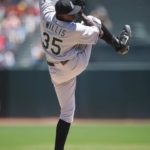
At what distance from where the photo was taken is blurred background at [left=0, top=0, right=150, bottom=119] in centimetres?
1192

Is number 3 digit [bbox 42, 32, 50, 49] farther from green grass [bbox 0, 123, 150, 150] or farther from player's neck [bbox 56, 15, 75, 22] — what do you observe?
green grass [bbox 0, 123, 150, 150]

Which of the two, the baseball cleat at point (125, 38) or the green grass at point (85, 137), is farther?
the green grass at point (85, 137)

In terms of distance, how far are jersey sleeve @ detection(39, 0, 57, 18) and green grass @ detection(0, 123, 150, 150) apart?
2.33 meters

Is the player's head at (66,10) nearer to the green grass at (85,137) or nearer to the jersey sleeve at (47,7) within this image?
the jersey sleeve at (47,7)

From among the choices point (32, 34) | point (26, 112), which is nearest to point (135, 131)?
point (26, 112)

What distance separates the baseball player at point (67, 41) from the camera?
19.7ft

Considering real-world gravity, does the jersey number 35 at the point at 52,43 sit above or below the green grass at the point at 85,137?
above

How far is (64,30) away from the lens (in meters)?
6.00

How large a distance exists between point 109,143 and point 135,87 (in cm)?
343

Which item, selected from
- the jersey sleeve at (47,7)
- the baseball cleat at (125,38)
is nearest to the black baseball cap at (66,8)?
the jersey sleeve at (47,7)

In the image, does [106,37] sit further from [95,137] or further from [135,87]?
[135,87]

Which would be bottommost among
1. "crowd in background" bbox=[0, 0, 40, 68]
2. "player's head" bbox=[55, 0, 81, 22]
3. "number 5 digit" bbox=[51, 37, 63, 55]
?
"crowd in background" bbox=[0, 0, 40, 68]

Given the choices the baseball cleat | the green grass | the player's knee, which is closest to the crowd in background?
the green grass

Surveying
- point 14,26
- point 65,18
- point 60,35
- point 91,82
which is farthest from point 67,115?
point 14,26
